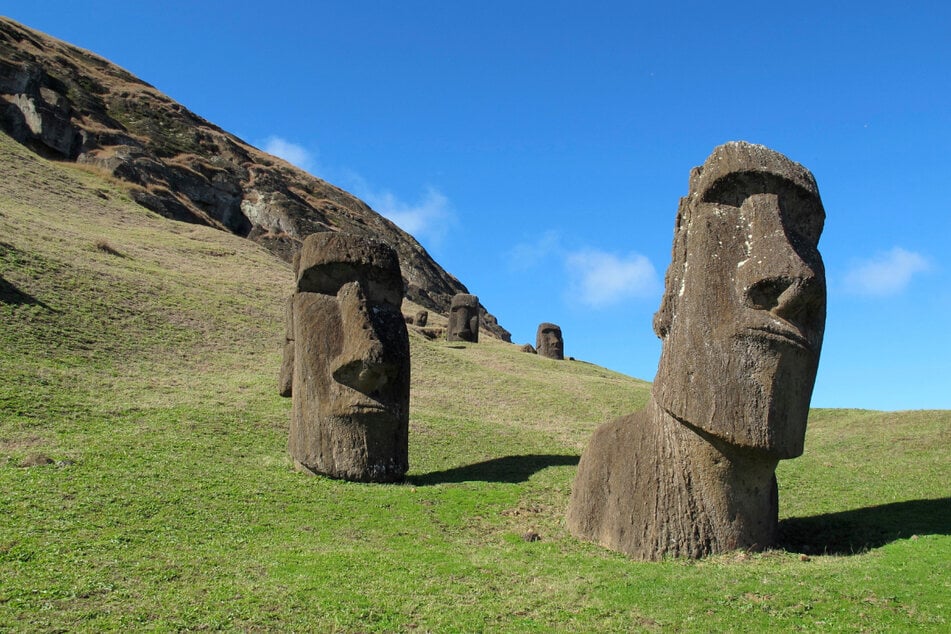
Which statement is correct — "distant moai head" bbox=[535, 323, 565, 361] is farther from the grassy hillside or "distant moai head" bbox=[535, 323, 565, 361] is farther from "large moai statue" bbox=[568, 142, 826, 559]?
"large moai statue" bbox=[568, 142, 826, 559]

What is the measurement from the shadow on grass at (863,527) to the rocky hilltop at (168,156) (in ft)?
162

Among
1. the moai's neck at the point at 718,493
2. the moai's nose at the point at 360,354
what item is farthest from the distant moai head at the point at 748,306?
the moai's nose at the point at 360,354

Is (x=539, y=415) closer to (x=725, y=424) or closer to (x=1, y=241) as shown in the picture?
(x=725, y=424)

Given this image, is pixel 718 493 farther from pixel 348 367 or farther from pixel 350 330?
pixel 350 330

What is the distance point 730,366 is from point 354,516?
18.2ft

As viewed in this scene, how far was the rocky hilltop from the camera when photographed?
61.0 metres

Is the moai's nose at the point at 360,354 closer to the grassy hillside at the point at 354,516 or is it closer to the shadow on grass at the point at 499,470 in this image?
the grassy hillside at the point at 354,516

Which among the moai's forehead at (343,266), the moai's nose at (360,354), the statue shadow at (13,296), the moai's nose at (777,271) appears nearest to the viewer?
the moai's nose at (777,271)

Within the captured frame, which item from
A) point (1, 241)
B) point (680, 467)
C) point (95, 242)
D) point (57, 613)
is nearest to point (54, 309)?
point (1, 241)

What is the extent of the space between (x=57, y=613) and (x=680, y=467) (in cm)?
622

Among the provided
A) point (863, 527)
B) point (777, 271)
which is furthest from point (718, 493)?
point (863, 527)

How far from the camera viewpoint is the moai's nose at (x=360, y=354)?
13.3 m

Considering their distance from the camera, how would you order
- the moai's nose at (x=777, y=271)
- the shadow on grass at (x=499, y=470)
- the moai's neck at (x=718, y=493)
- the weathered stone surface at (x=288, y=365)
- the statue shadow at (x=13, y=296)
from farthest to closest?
1. the statue shadow at (x=13, y=296)
2. the weathered stone surface at (x=288, y=365)
3. the shadow on grass at (x=499, y=470)
4. the moai's neck at (x=718, y=493)
5. the moai's nose at (x=777, y=271)

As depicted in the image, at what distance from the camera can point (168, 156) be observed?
241 ft
